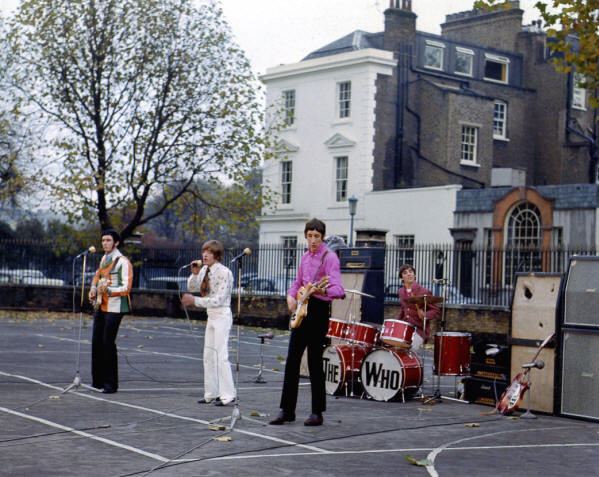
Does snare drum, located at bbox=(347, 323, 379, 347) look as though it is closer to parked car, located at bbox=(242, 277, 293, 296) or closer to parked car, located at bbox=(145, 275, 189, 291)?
parked car, located at bbox=(242, 277, 293, 296)

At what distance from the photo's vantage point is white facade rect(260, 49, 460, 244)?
4319cm

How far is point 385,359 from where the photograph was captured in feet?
43.8

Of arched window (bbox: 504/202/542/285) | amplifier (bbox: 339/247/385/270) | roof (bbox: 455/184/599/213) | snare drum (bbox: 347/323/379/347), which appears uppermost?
roof (bbox: 455/184/599/213)

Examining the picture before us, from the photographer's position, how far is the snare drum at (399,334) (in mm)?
13195

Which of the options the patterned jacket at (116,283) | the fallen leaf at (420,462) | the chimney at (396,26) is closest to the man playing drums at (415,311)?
the patterned jacket at (116,283)

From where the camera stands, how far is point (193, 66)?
108 ft

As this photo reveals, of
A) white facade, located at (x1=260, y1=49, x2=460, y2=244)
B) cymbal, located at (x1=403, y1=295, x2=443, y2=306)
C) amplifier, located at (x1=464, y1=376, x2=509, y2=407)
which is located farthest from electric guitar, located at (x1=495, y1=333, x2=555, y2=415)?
white facade, located at (x1=260, y1=49, x2=460, y2=244)

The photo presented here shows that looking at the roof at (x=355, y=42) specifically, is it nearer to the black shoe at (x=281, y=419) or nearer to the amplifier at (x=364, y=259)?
the amplifier at (x=364, y=259)

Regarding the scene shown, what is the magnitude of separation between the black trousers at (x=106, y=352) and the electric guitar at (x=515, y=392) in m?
4.84

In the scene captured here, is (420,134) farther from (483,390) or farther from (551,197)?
(483,390)

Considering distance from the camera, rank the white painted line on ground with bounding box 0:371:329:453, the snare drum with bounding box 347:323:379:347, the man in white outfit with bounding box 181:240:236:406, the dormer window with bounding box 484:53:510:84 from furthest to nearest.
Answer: the dormer window with bounding box 484:53:510:84, the snare drum with bounding box 347:323:379:347, the man in white outfit with bounding box 181:240:236:406, the white painted line on ground with bounding box 0:371:329:453

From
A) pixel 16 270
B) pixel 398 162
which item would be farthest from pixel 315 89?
pixel 16 270

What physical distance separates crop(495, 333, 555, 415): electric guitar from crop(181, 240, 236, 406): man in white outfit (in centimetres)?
330

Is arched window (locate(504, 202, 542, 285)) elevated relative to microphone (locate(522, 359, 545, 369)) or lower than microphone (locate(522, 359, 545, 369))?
elevated
